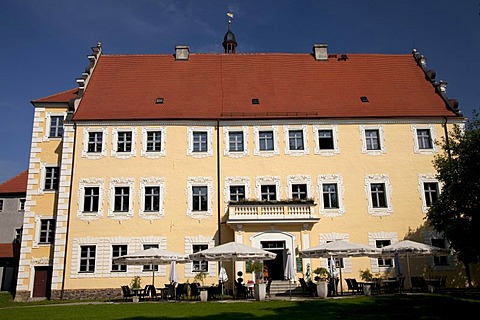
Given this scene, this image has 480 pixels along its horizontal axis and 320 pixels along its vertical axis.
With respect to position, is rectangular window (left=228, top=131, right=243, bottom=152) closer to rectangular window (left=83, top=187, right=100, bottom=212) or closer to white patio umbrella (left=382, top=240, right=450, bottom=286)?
rectangular window (left=83, top=187, right=100, bottom=212)

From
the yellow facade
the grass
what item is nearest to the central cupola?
the yellow facade

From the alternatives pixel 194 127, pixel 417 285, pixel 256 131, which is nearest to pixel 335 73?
pixel 256 131

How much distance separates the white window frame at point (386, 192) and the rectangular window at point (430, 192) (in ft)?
7.31

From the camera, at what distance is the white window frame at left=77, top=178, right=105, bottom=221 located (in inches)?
1051

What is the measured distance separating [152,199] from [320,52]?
1661 centimetres

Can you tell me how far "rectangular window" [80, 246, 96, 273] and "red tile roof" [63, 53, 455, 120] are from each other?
782 centimetres

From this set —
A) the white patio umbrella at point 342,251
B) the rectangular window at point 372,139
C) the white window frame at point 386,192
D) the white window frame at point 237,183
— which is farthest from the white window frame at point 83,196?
the rectangular window at point 372,139

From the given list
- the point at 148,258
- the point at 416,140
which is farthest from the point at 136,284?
the point at 416,140

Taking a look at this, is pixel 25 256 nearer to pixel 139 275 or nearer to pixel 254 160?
pixel 139 275

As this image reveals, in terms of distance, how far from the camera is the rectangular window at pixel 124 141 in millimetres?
27906

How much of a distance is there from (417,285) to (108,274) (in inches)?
655

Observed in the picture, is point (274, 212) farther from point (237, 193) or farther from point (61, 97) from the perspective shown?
point (61, 97)

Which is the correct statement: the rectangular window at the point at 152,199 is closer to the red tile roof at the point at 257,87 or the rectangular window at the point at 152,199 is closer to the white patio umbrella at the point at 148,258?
the red tile roof at the point at 257,87

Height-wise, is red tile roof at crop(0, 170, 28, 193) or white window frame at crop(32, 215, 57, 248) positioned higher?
red tile roof at crop(0, 170, 28, 193)
